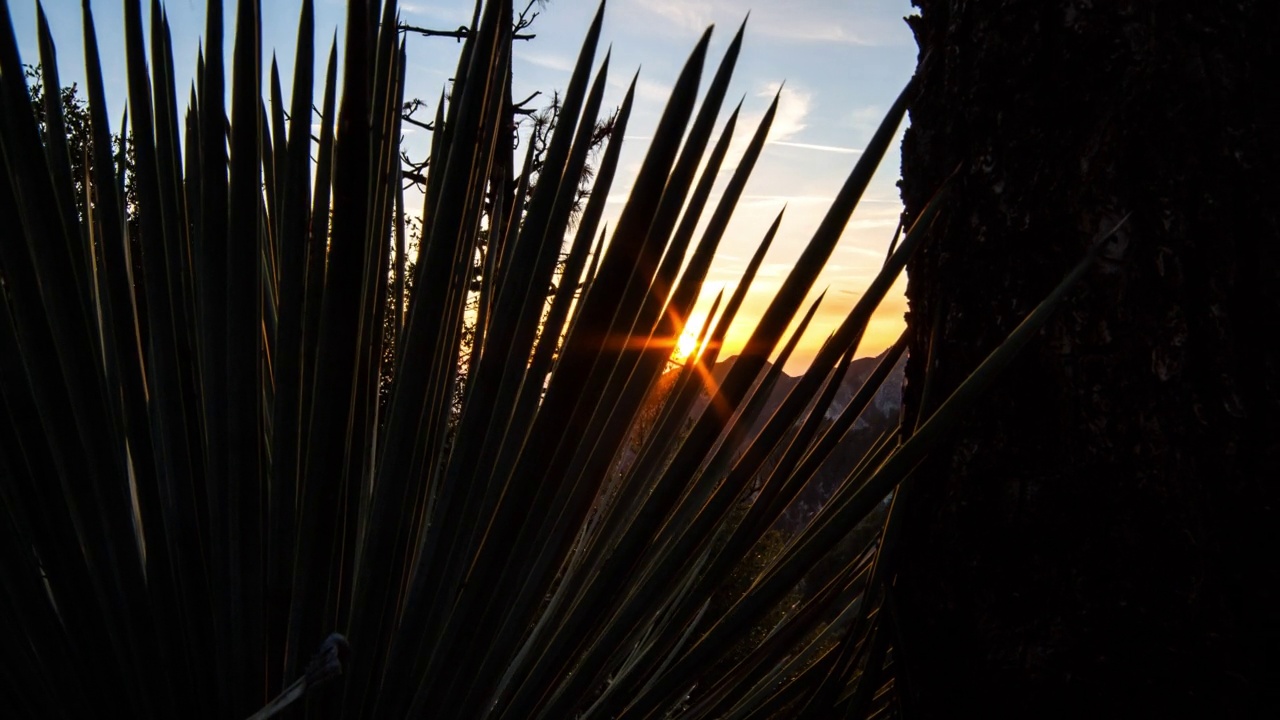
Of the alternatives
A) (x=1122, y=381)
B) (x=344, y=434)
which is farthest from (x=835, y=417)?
(x=344, y=434)

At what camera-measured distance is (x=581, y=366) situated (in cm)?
42

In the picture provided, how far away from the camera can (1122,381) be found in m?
0.55

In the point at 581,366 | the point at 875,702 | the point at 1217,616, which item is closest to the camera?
the point at 581,366

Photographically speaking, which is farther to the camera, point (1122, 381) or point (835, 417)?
point (835, 417)

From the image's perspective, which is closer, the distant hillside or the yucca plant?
the yucca plant

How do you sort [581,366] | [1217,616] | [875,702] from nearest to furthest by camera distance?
1. [581,366]
2. [1217,616]
3. [875,702]

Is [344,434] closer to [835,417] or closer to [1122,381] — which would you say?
[1122,381]

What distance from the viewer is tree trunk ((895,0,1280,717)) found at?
0.53 meters

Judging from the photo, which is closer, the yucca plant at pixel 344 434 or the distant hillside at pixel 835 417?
the yucca plant at pixel 344 434

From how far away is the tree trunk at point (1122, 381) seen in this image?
0.53 meters

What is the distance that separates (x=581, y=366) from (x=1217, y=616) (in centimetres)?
46

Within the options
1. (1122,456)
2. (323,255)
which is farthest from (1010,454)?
(323,255)

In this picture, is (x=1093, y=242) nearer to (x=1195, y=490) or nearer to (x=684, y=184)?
(x=1195, y=490)

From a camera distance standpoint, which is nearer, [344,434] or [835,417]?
[344,434]
